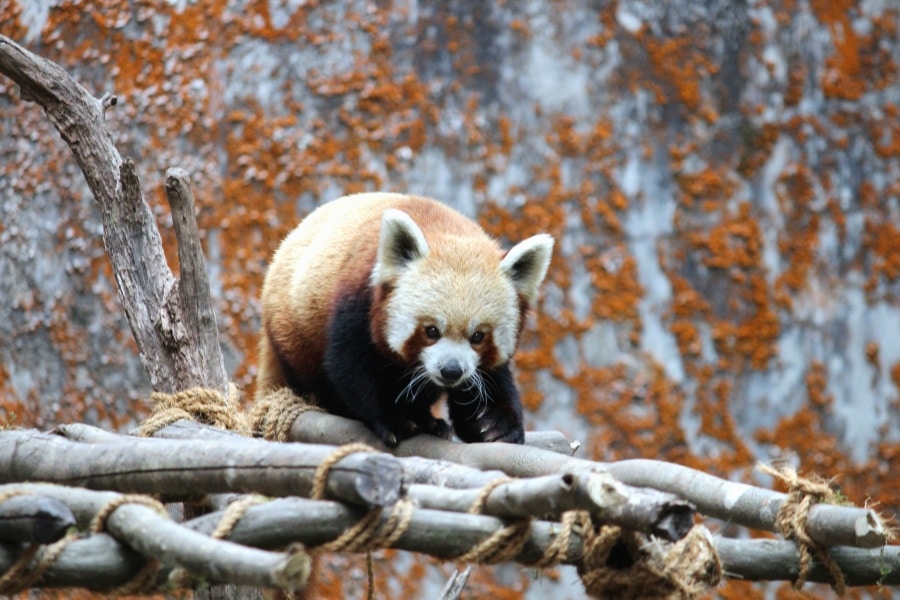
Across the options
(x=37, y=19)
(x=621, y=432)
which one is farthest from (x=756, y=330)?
(x=37, y=19)

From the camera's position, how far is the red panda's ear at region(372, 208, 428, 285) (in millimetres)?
3289

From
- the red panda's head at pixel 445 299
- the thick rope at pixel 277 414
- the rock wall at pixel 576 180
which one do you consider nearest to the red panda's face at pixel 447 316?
the red panda's head at pixel 445 299

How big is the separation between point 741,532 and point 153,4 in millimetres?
4526

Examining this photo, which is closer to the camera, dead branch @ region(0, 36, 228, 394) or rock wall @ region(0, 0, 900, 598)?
dead branch @ region(0, 36, 228, 394)

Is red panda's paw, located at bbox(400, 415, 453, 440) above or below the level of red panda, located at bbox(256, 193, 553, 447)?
below

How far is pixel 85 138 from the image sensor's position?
352 cm

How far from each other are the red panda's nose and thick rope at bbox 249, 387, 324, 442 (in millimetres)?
628

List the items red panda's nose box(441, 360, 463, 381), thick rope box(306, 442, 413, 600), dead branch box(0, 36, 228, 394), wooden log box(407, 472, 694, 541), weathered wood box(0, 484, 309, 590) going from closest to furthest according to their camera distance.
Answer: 1. weathered wood box(0, 484, 309, 590)
2. wooden log box(407, 472, 694, 541)
3. thick rope box(306, 442, 413, 600)
4. red panda's nose box(441, 360, 463, 381)
5. dead branch box(0, 36, 228, 394)

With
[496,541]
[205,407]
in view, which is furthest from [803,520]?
[205,407]

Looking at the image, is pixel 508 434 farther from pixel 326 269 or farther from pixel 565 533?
pixel 565 533

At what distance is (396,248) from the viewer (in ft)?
11.0

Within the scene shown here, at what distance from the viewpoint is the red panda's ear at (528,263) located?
3.41 meters

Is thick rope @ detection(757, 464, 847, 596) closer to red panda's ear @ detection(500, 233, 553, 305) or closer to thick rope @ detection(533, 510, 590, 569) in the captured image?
thick rope @ detection(533, 510, 590, 569)

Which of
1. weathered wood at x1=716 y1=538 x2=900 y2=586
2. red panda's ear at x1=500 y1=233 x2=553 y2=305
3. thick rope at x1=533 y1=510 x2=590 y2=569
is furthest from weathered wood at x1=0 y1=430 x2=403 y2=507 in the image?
red panda's ear at x1=500 y1=233 x2=553 y2=305
